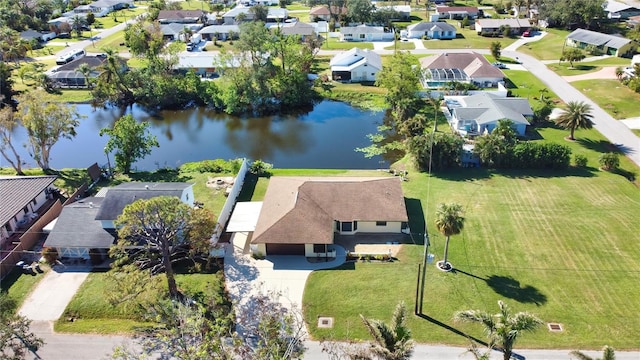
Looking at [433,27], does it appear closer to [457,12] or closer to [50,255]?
[457,12]

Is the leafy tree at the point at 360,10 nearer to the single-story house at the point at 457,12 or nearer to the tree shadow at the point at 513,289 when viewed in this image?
the single-story house at the point at 457,12

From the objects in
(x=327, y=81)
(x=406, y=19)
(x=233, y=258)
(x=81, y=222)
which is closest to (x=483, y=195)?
(x=233, y=258)

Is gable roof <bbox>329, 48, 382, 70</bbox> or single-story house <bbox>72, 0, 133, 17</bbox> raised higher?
single-story house <bbox>72, 0, 133, 17</bbox>

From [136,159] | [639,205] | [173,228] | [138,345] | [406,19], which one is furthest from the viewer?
[406,19]

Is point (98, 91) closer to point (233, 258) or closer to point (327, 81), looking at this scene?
point (327, 81)

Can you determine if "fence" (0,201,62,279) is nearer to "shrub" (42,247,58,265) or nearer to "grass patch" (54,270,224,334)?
"shrub" (42,247,58,265)

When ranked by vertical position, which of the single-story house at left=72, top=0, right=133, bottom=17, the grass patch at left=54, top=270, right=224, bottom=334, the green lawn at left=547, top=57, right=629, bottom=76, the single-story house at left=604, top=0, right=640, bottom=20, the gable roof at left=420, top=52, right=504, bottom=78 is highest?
the single-story house at left=72, top=0, right=133, bottom=17

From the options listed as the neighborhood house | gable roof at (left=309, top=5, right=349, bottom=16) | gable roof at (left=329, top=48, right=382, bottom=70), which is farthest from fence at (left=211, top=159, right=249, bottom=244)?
gable roof at (left=309, top=5, right=349, bottom=16)

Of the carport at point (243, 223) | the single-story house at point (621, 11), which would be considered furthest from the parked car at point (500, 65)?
the carport at point (243, 223)
